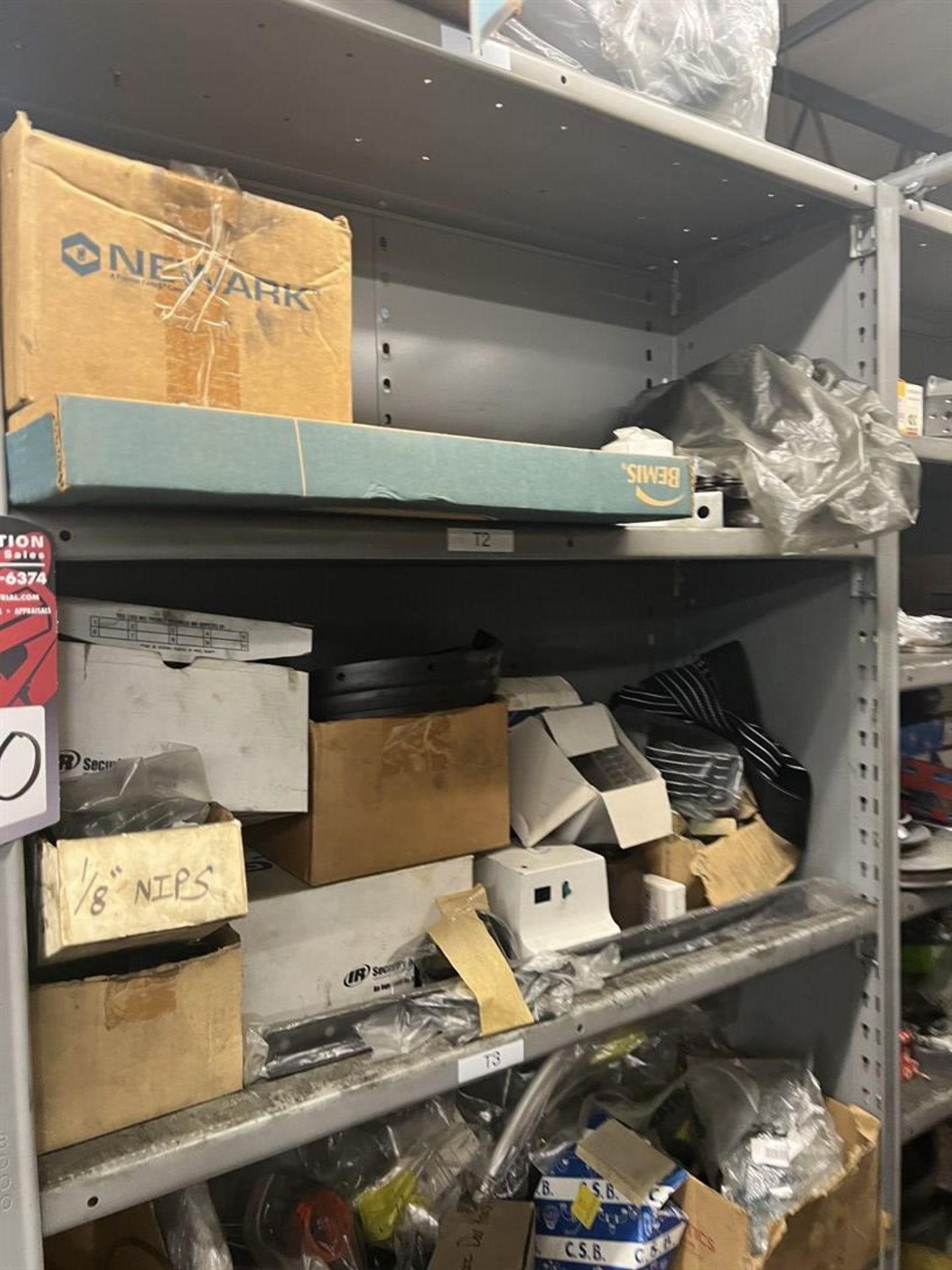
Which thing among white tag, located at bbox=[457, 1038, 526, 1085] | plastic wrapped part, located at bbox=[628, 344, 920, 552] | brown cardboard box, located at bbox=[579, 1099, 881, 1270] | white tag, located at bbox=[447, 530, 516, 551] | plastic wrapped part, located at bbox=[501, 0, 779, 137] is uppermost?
plastic wrapped part, located at bbox=[501, 0, 779, 137]

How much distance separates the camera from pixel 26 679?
25.5 inches

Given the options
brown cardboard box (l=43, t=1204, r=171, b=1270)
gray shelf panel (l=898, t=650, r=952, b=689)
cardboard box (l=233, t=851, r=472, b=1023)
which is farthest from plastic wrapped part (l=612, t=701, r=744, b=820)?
brown cardboard box (l=43, t=1204, r=171, b=1270)

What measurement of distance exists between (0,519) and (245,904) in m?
0.35

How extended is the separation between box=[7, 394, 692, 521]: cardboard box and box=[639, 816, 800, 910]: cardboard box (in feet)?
1.84

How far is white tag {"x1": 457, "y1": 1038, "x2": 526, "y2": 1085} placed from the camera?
86 centimetres

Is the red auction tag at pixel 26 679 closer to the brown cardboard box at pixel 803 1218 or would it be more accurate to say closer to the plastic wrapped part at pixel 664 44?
the plastic wrapped part at pixel 664 44

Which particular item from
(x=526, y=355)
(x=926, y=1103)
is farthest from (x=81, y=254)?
(x=926, y=1103)

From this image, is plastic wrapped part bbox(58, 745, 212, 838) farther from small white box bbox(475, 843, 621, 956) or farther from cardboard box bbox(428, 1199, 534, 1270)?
cardboard box bbox(428, 1199, 534, 1270)

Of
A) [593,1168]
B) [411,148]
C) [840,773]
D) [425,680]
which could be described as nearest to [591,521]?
[425,680]

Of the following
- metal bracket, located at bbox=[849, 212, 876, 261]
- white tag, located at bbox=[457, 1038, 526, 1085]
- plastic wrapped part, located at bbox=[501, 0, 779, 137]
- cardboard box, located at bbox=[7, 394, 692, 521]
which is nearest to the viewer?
cardboard box, located at bbox=[7, 394, 692, 521]

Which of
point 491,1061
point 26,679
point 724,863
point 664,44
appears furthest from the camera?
point 724,863

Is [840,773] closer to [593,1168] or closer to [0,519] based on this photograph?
[593,1168]

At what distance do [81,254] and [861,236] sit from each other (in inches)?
42.1

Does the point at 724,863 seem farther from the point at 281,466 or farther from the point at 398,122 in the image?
the point at 398,122
